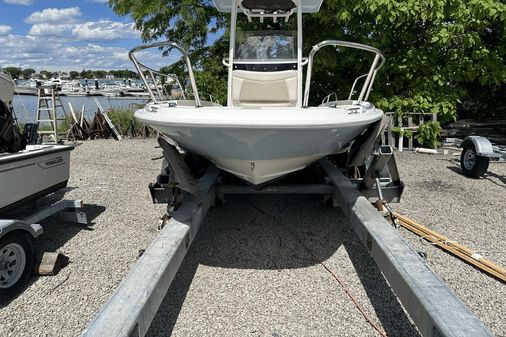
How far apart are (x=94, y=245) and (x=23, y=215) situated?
0.88m

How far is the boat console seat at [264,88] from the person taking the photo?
13.9 ft

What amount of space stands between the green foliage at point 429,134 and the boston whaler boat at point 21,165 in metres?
6.89

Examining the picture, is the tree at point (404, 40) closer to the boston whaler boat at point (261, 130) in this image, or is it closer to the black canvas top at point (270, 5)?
the black canvas top at point (270, 5)

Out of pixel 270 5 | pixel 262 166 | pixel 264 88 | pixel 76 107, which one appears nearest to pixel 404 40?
pixel 270 5

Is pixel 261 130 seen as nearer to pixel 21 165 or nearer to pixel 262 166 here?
pixel 262 166

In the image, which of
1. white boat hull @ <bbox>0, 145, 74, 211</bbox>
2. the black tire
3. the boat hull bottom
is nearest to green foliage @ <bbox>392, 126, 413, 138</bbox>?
the black tire

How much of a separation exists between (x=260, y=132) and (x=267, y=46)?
2.12 meters

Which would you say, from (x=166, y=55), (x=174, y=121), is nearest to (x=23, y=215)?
(x=174, y=121)

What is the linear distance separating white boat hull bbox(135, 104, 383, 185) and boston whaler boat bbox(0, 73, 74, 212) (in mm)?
1207

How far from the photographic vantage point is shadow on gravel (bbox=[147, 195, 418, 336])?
2.60 meters

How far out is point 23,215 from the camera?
3887 millimetres

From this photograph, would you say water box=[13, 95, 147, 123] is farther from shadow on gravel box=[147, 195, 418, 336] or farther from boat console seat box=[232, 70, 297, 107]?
shadow on gravel box=[147, 195, 418, 336]

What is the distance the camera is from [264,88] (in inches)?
167

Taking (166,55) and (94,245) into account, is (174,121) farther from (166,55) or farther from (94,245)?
(166,55)
